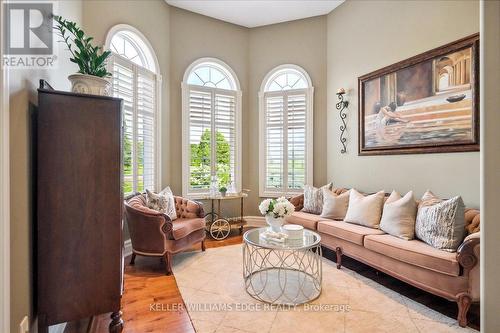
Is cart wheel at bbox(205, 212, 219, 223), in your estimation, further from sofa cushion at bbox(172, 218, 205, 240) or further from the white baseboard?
sofa cushion at bbox(172, 218, 205, 240)

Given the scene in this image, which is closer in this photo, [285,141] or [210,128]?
[210,128]

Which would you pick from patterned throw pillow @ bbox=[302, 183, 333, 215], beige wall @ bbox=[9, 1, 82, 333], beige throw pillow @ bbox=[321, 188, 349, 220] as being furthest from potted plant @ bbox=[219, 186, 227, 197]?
beige wall @ bbox=[9, 1, 82, 333]

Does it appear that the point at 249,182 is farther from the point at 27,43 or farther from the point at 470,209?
the point at 27,43

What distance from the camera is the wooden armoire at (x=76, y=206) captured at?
173 centimetres

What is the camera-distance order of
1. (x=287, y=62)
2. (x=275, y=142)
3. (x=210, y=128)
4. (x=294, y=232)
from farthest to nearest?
(x=275, y=142) < (x=287, y=62) < (x=210, y=128) < (x=294, y=232)

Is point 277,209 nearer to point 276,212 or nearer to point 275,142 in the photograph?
point 276,212

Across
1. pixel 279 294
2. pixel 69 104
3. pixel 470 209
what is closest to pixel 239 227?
pixel 279 294

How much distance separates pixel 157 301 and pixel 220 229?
2.10m

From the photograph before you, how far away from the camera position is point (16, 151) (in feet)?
5.03

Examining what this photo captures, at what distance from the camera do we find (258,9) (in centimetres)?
478

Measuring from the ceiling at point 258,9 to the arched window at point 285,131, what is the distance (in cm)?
92

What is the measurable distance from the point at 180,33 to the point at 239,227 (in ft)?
12.0

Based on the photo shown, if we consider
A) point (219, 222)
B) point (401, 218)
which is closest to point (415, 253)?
point (401, 218)
